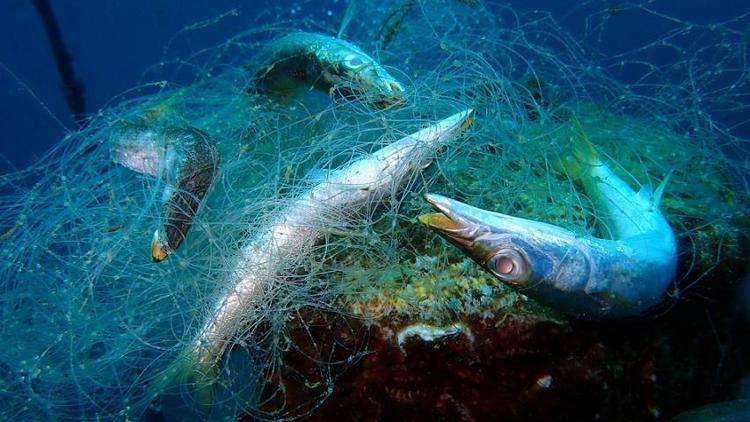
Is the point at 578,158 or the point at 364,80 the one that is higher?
the point at 364,80

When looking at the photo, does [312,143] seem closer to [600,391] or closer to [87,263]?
[87,263]

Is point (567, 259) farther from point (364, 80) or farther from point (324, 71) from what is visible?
point (324, 71)

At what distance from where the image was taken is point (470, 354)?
222 cm

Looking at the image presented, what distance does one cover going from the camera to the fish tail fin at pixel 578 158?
2727 mm

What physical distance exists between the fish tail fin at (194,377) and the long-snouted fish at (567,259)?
1.40 m

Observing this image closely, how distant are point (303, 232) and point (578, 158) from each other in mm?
1714

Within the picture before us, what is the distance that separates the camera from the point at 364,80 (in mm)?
3070

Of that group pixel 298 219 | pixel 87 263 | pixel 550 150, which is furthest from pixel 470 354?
pixel 87 263

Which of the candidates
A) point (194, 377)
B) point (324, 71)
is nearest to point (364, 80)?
point (324, 71)

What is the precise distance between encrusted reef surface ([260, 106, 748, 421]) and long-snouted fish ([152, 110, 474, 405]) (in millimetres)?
239

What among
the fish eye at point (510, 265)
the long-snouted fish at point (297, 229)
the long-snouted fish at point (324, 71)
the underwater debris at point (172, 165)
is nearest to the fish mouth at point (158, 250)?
the underwater debris at point (172, 165)

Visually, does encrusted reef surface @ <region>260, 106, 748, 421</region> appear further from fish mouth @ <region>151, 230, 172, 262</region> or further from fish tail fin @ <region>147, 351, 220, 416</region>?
fish mouth @ <region>151, 230, 172, 262</region>

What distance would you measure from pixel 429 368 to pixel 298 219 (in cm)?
102

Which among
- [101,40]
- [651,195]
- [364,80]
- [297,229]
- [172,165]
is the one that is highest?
[364,80]
